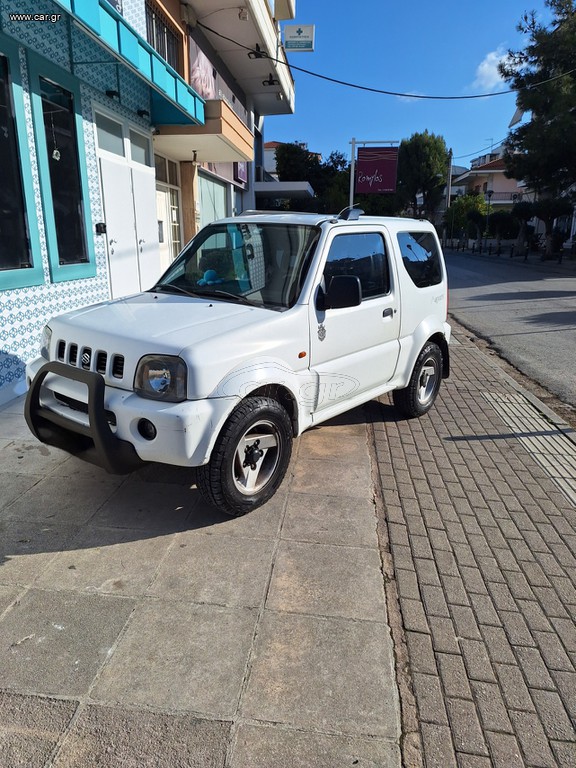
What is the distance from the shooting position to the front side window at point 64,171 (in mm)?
6477

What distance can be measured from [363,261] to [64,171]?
4542mm

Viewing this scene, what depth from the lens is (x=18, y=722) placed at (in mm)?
2086

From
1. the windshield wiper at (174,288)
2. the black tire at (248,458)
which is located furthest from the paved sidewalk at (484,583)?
the windshield wiper at (174,288)

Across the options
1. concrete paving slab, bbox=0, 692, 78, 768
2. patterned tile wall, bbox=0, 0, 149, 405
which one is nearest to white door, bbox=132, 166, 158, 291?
patterned tile wall, bbox=0, 0, 149, 405

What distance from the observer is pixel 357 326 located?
4.37 m

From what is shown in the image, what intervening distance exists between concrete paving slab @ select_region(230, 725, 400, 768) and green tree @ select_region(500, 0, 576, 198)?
101 ft

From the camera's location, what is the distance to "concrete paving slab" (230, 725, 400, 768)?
1.97 metres

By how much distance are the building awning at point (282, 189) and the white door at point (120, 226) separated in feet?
60.5

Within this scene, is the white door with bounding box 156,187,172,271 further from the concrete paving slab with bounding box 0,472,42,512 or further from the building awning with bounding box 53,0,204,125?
the concrete paving slab with bounding box 0,472,42,512

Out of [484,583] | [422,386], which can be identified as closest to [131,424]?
[484,583]

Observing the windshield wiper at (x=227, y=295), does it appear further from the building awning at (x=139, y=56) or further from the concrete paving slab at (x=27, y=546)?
the building awning at (x=139, y=56)

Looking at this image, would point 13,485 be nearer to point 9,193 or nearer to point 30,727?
point 30,727

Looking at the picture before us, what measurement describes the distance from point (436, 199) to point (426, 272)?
6100 centimetres

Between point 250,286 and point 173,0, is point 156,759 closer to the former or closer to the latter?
point 250,286
